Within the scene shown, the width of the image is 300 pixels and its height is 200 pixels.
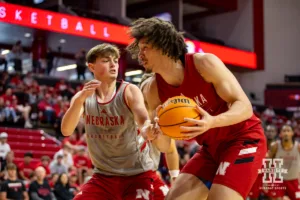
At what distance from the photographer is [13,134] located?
1492cm

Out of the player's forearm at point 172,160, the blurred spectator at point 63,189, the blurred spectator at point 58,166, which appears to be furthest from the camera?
the blurred spectator at point 58,166

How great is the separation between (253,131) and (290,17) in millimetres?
27893

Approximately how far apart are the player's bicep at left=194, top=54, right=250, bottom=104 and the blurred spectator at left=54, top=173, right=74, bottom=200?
730cm

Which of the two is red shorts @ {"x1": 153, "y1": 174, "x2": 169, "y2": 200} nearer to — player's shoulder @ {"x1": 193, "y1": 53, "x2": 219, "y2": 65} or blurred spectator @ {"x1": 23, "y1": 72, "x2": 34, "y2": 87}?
player's shoulder @ {"x1": 193, "y1": 53, "x2": 219, "y2": 65}

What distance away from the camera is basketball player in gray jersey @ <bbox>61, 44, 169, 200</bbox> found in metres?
4.44

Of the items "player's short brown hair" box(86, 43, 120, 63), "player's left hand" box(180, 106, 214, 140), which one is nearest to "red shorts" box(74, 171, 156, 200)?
"player's short brown hair" box(86, 43, 120, 63)

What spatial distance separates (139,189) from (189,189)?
704 millimetres

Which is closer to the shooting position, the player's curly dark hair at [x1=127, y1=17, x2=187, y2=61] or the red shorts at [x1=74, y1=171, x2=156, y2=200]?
the player's curly dark hair at [x1=127, y1=17, x2=187, y2=61]

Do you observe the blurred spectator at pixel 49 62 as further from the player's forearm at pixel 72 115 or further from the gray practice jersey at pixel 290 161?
the player's forearm at pixel 72 115

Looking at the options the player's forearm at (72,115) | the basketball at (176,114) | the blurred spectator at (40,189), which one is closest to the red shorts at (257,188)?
the blurred spectator at (40,189)

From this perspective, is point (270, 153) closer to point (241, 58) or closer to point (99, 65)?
point (99, 65)

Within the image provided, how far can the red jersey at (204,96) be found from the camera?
358 cm

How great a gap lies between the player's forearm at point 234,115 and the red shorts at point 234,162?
288 mm

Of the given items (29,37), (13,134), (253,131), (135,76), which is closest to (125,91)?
(253,131)
